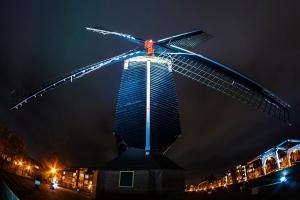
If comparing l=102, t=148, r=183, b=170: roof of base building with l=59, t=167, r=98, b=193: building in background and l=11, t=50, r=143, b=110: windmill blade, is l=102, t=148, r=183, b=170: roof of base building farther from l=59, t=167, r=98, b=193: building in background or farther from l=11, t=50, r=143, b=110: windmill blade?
l=59, t=167, r=98, b=193: building in background

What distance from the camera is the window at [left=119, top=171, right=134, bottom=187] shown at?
24230 millimetres

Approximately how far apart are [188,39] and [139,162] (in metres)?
19.3

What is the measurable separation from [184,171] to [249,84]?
1608 centimetres

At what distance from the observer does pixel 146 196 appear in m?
23.2

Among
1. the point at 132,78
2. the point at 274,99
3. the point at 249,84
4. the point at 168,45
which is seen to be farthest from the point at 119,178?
the point at 274,99

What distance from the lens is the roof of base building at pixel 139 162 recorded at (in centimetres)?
2409

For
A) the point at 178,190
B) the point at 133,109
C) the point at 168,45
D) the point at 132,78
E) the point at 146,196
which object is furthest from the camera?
the point at 168,45

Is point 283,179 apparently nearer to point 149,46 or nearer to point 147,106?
point 147,106

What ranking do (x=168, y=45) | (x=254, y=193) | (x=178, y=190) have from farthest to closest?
(x=168, y=45)
(x=178, y=190)
(x=254, y=193)

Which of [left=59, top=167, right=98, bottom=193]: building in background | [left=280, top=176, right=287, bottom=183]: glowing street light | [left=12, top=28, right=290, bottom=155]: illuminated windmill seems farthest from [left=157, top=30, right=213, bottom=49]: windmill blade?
[left=59, top=167, right=98, bottom=193]: building in background

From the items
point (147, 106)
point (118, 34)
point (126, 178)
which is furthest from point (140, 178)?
point (118, 34)

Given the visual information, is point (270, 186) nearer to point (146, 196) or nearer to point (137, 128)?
point (146, 196)

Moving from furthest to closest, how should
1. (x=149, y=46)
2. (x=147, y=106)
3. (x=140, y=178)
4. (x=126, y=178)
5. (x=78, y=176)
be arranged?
(x=78, y=176) → (x=149, y=46) → (x=147, y=106) → (x=126, y=178) → (x=140, y=178)

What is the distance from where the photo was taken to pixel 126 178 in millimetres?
24438
